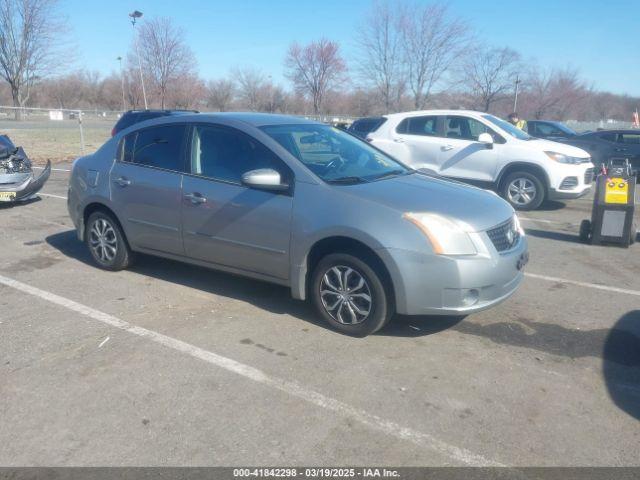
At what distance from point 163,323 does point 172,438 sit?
1.67 meters

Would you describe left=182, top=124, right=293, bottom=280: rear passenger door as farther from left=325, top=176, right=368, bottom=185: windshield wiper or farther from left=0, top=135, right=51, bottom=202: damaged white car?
left=0, top=135, right=51, bottom=202: damaged white car

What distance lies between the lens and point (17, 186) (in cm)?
912

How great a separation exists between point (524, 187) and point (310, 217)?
6.91 meters

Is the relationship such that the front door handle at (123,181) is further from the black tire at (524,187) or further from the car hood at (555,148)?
the car hood at (555,148)

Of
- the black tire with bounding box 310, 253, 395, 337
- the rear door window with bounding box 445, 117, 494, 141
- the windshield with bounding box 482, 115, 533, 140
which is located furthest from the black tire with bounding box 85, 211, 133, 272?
the windshield with bounding box 482, 115, 533, 140

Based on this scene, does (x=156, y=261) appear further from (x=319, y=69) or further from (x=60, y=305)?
(x=319, y=69)

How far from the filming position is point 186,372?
3.71 meters

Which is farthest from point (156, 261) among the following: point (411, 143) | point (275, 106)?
point (275, 106)

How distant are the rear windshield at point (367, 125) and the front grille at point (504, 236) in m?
6.96

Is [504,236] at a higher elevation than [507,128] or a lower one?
lower

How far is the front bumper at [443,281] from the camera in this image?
387 centimetres

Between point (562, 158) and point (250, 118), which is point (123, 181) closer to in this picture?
point (250, 118)

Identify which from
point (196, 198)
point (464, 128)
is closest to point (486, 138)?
point (464, 128)

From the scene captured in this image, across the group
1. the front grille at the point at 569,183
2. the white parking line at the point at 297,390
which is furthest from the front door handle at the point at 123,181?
the front grille at the point at 569,183
